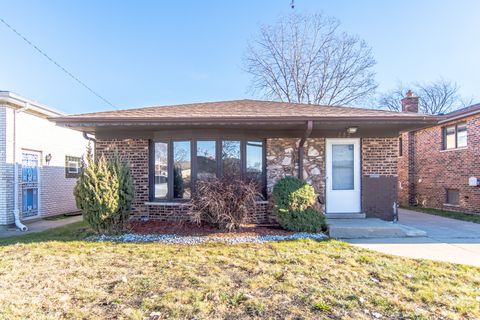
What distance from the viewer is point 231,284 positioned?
347cm

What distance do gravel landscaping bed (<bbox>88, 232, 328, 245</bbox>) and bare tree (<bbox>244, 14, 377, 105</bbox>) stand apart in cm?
1619

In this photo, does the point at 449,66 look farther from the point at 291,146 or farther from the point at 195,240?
the point at 195,240

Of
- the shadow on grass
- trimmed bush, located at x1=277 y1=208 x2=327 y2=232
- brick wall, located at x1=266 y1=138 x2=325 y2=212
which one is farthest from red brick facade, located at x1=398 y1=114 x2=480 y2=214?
the shadow on grass

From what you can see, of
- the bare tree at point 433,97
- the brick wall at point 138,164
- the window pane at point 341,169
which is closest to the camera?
the brick wall at point 138,164

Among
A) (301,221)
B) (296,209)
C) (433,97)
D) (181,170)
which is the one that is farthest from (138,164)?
(433,97)

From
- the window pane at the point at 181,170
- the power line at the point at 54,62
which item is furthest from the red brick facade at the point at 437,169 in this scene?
the power line at the point at 54,62

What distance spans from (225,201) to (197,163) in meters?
1.43

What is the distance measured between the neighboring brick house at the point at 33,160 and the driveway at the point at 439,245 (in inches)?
331

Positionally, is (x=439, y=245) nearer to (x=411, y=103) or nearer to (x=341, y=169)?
(x=341, y=169)

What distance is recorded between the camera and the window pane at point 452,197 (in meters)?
10.5

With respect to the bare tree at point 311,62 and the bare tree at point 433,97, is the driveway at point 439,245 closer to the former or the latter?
the bare tree at point 311,62

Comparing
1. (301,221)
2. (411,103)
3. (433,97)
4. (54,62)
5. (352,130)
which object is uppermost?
(433,97)

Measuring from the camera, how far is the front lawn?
2.84 m

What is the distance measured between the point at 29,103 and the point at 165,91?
13.9 meters
